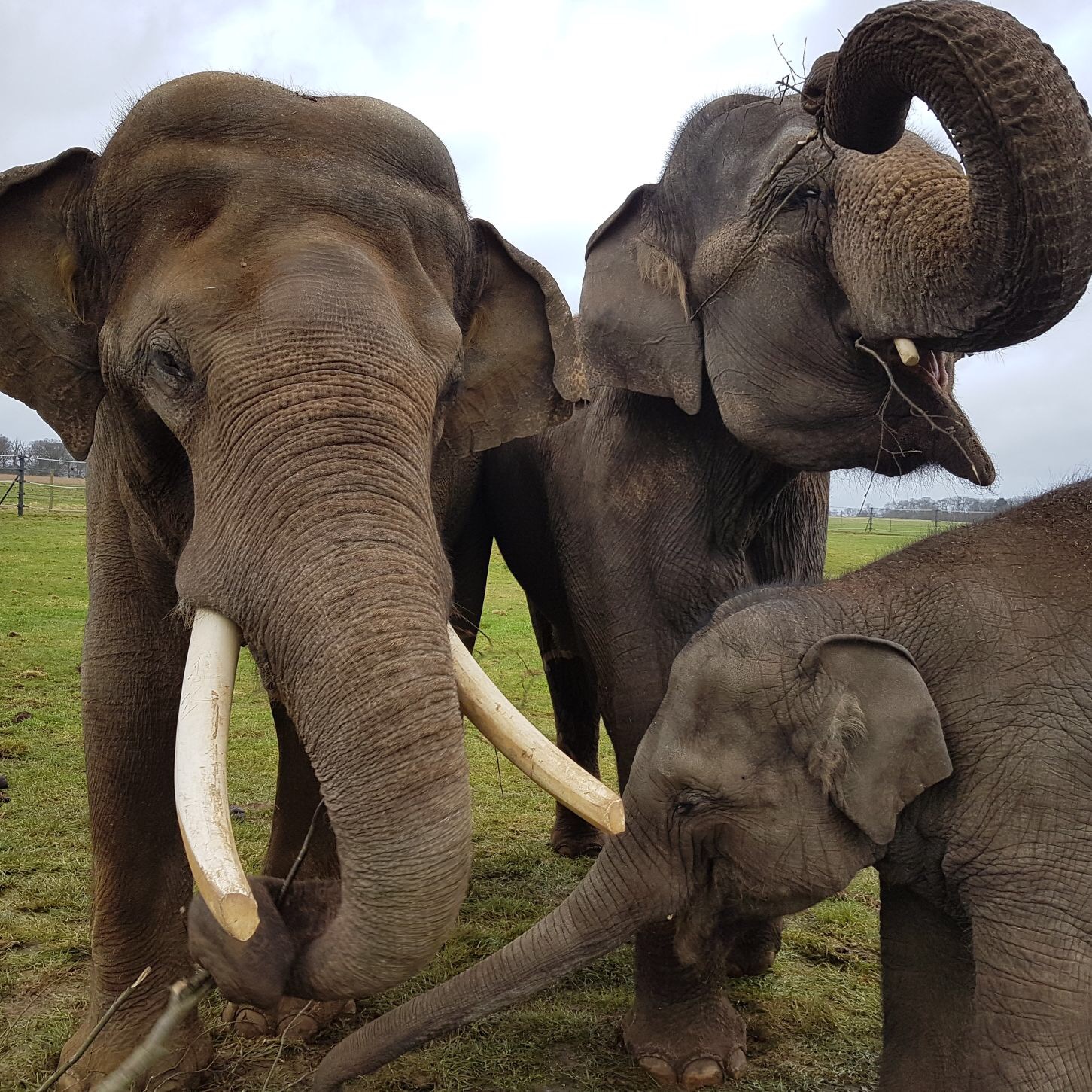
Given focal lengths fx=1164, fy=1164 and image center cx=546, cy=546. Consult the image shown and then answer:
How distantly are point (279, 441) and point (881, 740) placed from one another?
1.70 metres

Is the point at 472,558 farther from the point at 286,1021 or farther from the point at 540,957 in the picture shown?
the point at 540,957

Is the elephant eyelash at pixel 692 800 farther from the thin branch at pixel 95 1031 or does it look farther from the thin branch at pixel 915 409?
the thin branch at pixel 95 1031

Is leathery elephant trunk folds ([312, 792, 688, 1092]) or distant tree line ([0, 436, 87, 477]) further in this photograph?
distant tree line ([0, 436, 87, 477])

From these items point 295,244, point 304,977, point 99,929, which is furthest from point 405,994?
point 295,244

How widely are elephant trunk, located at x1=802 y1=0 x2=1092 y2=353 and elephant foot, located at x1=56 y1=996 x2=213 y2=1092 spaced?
9.63ft

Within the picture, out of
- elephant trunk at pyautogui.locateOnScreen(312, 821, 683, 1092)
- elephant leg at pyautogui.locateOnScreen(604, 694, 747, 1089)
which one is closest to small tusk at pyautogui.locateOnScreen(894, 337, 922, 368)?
elephant trunk at pyautogui.locateOnScreen(312, 821, 683, 1092)

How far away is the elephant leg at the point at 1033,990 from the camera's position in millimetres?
2785

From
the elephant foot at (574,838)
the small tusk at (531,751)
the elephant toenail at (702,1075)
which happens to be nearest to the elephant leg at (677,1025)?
the elephant toenail at (702,1075)

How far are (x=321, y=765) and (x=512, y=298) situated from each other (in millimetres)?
1915

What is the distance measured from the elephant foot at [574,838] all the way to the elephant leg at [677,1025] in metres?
1.93

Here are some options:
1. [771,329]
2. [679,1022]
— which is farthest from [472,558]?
[679,1022]

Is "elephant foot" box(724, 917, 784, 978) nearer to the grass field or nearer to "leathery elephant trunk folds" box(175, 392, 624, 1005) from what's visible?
the grass field

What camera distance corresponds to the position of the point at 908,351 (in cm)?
330

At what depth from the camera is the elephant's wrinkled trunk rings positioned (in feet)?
6.84
